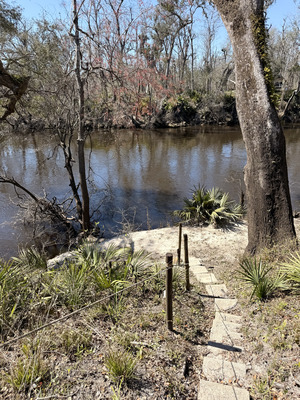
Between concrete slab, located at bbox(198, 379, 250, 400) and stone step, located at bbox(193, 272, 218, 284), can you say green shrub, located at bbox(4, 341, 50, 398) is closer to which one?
concrete slab, located at bbox(198, 379, 250, 400)

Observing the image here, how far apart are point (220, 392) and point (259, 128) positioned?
14.5 ft

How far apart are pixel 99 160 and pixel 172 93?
18589 mm

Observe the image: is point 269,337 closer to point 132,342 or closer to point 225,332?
point 225,332

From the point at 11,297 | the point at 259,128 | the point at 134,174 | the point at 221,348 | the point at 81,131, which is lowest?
the point at 221,348

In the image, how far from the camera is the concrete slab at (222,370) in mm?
2783

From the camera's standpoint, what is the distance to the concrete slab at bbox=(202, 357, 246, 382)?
Answer: 9.13 feet

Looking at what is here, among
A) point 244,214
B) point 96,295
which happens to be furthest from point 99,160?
point 96,295

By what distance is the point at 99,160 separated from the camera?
735 inches

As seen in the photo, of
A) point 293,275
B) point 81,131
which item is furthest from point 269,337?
point 81,131

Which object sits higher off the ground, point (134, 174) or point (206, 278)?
point (134, 174)

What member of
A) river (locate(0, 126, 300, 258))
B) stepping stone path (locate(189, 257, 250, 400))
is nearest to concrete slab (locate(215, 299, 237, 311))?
stepping stone path (locate(189, 257, 250, 400))

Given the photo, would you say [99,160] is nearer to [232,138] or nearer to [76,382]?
[232,138]

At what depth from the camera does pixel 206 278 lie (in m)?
5.13

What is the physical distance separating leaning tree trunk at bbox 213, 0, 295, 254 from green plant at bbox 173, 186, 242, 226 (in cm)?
284
